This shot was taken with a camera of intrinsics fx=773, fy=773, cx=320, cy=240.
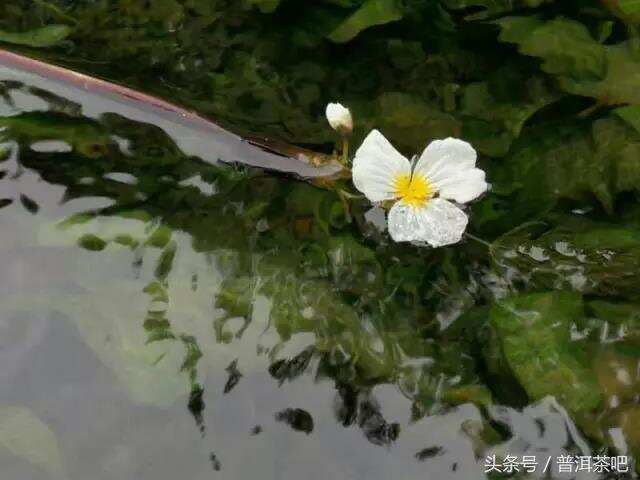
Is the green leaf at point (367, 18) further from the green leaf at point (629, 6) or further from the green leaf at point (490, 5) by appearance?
the green leaf at point (629, 6)

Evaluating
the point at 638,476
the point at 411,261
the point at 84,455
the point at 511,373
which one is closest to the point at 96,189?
the point at 84,455

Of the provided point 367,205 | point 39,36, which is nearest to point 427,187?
point 367,205

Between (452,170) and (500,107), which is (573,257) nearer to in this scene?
(452,170)

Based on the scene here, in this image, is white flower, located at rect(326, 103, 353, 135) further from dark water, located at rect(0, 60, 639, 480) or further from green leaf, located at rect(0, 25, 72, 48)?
green leaf, located at rect(0, 25, 72, 48)

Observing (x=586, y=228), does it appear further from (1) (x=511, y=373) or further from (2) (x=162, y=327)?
(2) (x=162, y=327)

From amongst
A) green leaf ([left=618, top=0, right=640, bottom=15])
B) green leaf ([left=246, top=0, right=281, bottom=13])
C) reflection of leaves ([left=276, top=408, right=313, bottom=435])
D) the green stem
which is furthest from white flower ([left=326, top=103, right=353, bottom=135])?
green leaf ([left=618, top=0, right=640, bottom=15])

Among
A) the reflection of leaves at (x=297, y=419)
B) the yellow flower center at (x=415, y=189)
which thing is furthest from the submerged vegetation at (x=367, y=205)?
the yellow flower center at (x=415, y=189)
